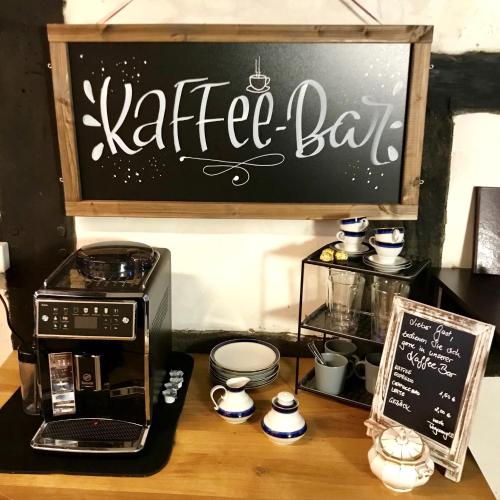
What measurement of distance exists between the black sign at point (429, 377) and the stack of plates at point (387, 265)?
0.14 meters

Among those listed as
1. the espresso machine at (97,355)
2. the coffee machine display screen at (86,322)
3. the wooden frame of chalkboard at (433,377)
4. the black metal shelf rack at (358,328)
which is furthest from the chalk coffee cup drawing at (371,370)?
the coffee machine display screen at (86,322)

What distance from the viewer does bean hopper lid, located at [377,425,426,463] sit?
1.21m

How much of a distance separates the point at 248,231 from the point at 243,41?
54cm

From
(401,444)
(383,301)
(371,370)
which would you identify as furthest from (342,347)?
(401,444)

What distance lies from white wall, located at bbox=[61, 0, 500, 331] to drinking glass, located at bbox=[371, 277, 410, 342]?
27 centimetres

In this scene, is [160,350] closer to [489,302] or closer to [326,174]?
[326,174]

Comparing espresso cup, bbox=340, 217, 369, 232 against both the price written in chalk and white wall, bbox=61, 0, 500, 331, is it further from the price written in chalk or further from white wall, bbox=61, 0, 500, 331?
the price written in chalk

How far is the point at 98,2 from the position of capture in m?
1.56

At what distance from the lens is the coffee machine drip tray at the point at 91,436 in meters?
1.32

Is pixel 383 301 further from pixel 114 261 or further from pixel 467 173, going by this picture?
pixel 114 261

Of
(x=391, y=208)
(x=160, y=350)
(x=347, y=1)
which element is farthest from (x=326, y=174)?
(x=160, y=350)

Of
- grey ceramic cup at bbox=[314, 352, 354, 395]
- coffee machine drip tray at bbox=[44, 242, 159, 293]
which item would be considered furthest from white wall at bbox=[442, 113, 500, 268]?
coffee machine drip tray at bbox=[44, 242, 159, 293]

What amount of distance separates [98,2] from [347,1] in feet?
2.23

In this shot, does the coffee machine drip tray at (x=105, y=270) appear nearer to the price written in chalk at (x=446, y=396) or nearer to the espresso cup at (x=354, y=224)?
the espresso cup at (x=354, y=224)
